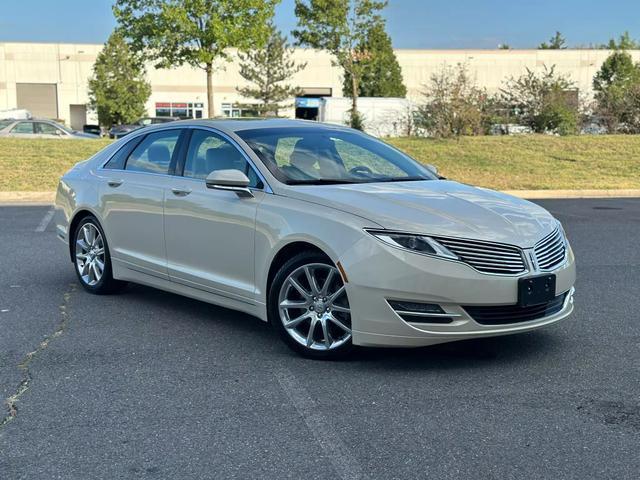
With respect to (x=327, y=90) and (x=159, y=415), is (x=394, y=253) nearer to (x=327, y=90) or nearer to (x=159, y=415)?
(x=159, y=415)

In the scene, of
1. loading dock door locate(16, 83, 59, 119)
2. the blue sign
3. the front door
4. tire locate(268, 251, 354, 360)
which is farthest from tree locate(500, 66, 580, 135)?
loading dock door locate(16, 83, 59, 119)

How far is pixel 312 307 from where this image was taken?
489cm

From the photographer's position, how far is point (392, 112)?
34312 mm

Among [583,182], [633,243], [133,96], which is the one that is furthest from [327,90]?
[633,243]

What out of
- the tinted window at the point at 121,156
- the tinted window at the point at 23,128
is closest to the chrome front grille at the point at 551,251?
the tinted window at the point at 121,156

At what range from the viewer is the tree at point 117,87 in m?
47.0

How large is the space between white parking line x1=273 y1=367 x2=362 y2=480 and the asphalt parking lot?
1 cm

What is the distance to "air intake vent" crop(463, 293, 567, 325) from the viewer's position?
454 cm

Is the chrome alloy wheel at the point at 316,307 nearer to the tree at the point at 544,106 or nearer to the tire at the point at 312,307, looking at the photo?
the tire at the point at 312,307

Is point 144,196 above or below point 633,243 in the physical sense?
above

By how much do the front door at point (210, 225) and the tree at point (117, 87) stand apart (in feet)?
142

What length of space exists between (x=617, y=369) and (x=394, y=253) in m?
1.60

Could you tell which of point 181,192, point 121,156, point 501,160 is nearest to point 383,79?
point 501,160

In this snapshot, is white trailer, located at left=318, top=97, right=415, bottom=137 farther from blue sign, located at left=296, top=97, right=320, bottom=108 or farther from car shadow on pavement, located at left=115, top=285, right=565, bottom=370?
car shadow on pavement, located at left=115, top=285, right=565, bottom=370
